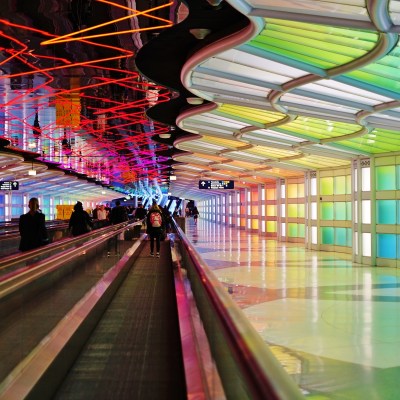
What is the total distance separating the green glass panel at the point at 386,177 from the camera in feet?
77.7

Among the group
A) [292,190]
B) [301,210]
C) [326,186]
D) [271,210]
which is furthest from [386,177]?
[271,210]

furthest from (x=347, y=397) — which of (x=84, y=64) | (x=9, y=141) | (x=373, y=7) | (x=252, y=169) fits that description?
(x=252, y=169)

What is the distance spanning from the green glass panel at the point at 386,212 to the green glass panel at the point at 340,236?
5808 mm

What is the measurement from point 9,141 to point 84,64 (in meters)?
19.5

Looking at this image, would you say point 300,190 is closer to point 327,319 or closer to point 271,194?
point 271,194

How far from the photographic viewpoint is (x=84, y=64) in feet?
45.5

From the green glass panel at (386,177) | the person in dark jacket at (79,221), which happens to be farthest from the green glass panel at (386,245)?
the person in dark jacket at (79,221)

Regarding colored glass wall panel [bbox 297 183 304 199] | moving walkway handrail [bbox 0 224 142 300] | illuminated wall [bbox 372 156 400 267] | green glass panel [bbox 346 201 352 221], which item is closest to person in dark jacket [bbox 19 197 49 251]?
moving walkway handrail [bbox 0 224 142 300]

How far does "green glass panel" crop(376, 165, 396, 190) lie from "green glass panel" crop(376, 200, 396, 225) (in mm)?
590

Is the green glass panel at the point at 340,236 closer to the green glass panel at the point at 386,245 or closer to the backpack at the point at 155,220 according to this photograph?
the green glass panel at the point at 386,245

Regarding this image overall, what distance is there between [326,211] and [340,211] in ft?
4.75

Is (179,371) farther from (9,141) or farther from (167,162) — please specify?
(167,162)

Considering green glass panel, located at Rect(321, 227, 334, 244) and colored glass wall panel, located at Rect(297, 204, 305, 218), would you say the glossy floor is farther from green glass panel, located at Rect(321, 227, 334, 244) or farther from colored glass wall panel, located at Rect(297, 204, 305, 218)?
colored glass wall panel, located at Rect(297, 204, 305, 218)

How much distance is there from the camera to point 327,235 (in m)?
31.3
